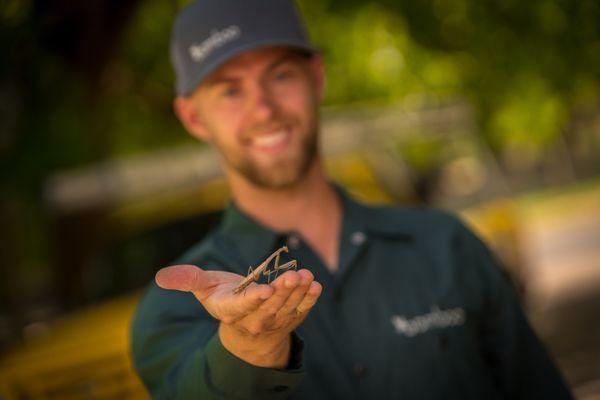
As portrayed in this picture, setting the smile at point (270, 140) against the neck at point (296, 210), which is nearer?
the smile at point (270, 140)

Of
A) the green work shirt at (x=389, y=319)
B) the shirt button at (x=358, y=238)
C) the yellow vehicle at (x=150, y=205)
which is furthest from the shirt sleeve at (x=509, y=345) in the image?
the yellow vehicle at (x=150, y=205)

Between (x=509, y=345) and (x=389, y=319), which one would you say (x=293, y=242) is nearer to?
(x=389, y=319)

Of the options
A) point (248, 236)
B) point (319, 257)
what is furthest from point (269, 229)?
point (319, 257)

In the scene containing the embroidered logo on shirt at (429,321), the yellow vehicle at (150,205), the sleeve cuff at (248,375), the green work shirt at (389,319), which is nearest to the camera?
the sleeve cuff at (248,375)

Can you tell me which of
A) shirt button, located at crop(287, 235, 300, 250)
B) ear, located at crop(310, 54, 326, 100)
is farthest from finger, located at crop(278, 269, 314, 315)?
ear, located at crop(310, 54, 326, 100)

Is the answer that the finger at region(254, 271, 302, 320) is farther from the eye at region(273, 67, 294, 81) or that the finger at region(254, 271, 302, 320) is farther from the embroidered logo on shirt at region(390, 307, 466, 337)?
the eye at region(273, 67, 294, 81)

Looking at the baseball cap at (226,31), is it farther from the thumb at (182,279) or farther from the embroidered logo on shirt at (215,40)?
the thumb at (182,279)
